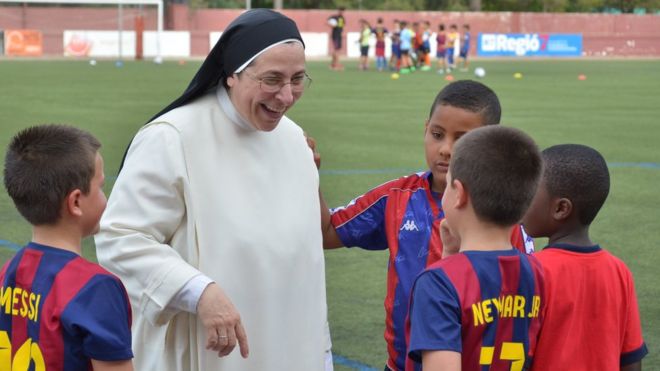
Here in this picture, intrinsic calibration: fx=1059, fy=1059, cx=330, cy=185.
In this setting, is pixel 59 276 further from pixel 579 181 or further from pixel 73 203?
pixel 579 181

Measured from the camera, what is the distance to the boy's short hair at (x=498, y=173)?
9.72 ft

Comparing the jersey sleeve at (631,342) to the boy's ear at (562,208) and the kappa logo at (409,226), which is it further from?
the kappa logo at (409,226)

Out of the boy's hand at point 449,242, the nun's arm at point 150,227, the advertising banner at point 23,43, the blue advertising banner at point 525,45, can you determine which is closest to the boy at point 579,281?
the boy's hand at point 449,242

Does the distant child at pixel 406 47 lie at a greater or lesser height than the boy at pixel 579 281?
lesser

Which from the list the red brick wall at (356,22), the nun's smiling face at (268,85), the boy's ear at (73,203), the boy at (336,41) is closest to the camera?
the boy's ear at (73,203)

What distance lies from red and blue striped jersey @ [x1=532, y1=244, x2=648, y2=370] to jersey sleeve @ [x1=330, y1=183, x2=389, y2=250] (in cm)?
87

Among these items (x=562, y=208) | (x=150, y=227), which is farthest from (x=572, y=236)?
(x=150, y=227)

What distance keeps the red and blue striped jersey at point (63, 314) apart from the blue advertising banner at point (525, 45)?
2227 inches

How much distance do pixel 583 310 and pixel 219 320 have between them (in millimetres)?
1131

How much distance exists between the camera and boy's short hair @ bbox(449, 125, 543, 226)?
2963 millimetres

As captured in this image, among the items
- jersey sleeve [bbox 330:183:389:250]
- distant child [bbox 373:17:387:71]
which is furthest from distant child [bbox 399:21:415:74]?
jersey sleeve [bbox 330:183:389:250]

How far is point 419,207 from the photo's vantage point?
3881mm

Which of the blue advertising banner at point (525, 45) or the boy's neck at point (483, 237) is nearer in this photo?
the boy's neck at point (483, 237)

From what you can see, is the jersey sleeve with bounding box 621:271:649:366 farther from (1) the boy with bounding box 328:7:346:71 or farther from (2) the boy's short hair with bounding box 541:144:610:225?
(1) the boy with bounding box 328:7:346:71
